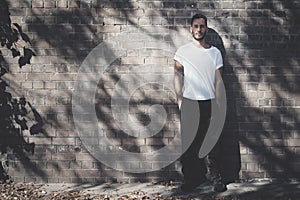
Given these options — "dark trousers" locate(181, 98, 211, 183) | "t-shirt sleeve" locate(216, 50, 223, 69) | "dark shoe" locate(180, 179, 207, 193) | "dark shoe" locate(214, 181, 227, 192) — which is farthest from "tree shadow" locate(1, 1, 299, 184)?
"dark shoe" locate(180, 179, 207, 193)

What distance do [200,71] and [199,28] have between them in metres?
0.55

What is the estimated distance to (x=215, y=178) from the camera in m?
6.25

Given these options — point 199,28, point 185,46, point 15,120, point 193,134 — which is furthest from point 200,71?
point 15,120

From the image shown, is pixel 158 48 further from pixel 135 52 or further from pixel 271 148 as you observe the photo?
pixel 271 148

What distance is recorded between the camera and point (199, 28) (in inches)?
244

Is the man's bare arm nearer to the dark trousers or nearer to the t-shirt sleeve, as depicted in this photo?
the dark trousers

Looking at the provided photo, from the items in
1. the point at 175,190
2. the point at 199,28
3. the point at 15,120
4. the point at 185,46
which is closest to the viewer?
the point at 199,28

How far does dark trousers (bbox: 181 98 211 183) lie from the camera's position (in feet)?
20.7

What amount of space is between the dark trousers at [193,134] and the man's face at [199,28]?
0.84 m

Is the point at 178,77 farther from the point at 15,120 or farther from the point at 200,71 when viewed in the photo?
the point at 15,120

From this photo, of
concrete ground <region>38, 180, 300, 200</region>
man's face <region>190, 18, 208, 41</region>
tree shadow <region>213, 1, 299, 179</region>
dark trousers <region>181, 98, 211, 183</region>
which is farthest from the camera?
tree shadow <region>213, 1, 299, 179</region>

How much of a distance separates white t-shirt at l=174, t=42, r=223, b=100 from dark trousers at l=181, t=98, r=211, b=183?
0.11 metres

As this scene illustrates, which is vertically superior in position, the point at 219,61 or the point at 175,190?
the point at 219,61

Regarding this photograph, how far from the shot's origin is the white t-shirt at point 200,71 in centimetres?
627
